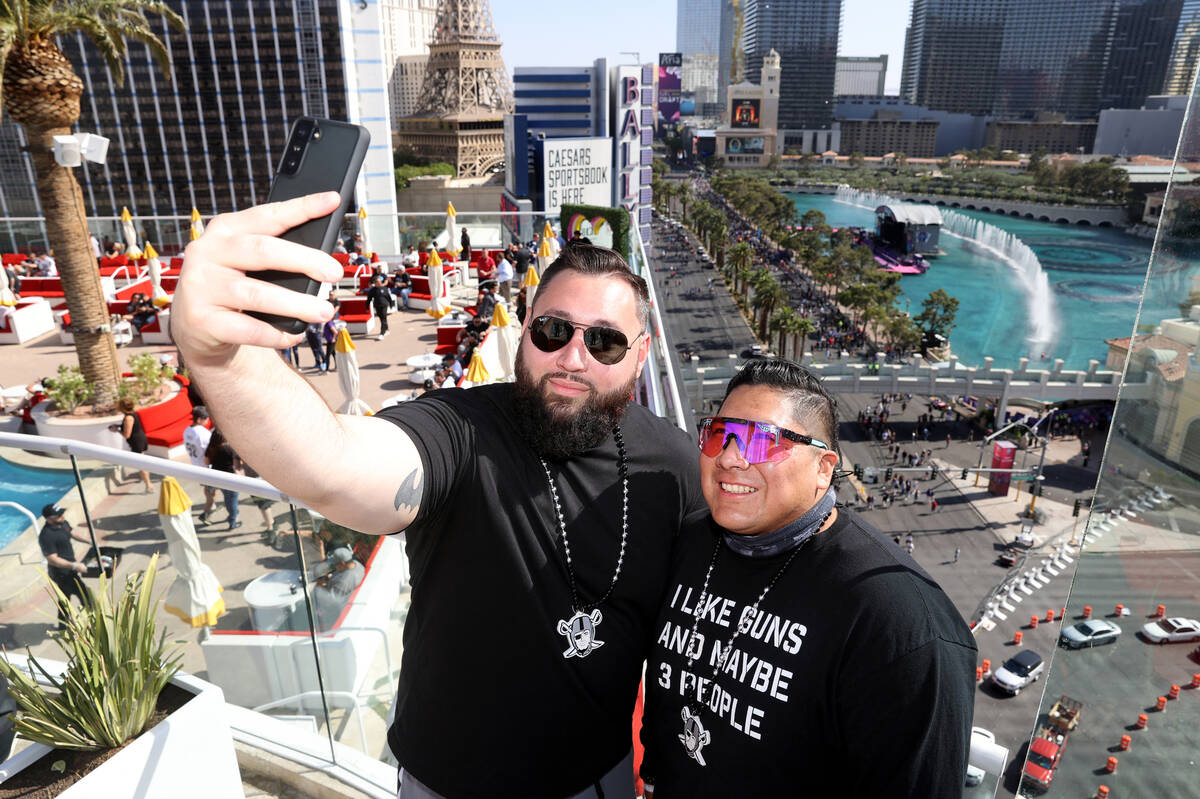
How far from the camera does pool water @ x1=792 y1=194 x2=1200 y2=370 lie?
67125 millimetres

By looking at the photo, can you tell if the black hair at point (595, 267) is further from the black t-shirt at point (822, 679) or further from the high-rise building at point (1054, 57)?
the high-rise building at point (1054, 57)

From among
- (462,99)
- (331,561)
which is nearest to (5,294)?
(331,561)

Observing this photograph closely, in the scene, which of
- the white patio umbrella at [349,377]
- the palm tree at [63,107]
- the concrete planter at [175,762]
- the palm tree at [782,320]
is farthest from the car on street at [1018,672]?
the concrete planter at [175,762]

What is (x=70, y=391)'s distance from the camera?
36.0ft

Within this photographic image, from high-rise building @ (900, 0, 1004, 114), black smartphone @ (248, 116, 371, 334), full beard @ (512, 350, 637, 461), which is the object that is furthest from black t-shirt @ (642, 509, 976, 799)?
high-rise building @ (900, 0, 1004, 114)

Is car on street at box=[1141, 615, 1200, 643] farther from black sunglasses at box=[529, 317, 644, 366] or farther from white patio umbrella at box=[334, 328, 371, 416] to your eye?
white patio umbrella at box=[334, 328, 371, 416]

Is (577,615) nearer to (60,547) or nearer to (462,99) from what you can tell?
(60,547)

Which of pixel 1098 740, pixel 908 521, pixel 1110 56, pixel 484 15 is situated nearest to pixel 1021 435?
pixel 908 521

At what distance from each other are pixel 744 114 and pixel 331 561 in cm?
16748

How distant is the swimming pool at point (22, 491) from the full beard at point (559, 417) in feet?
8.62

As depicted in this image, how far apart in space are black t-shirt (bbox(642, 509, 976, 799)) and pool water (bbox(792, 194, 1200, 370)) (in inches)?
2538

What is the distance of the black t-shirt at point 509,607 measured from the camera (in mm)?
1763

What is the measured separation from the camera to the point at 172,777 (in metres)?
2.68

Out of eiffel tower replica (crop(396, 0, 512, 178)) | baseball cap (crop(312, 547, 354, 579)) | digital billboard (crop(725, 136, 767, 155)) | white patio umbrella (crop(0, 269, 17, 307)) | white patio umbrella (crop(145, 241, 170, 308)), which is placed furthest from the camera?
digital billboard (crop(725, 136, 767, 155))
